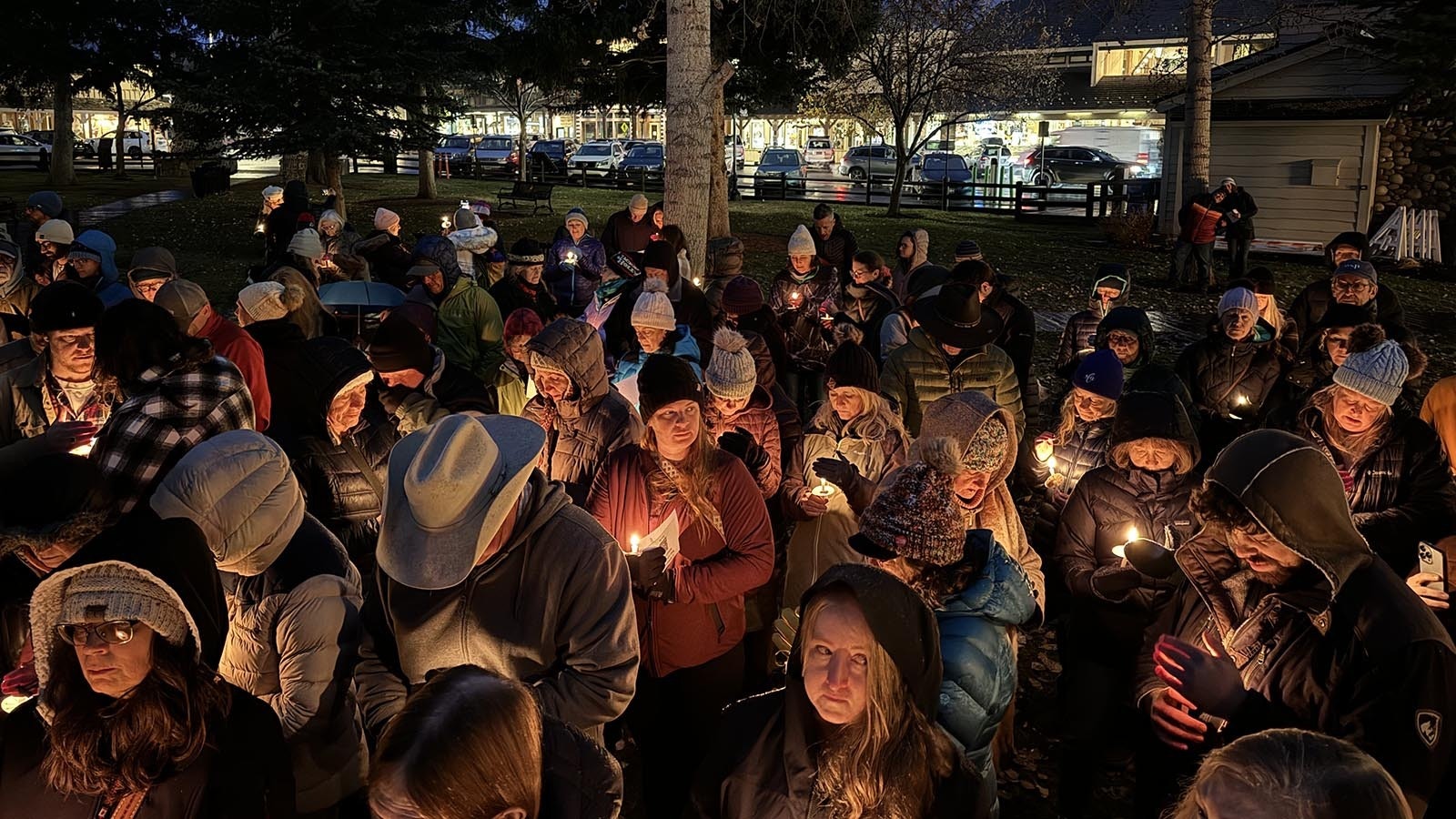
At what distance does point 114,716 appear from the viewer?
242 cm

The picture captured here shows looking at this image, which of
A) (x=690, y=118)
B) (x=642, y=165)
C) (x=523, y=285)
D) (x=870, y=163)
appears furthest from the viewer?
(x=642, y=165)

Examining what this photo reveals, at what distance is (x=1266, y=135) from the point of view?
80.0 ft

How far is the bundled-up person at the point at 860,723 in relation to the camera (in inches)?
92.8

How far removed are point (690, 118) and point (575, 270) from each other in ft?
8.67

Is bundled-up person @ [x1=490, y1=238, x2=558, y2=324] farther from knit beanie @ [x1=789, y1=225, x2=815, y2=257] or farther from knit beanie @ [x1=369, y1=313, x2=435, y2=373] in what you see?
knit beanie @ [x1=369, y1=313, x2=435, y2=373]

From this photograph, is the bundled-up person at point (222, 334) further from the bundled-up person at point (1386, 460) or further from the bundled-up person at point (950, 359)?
the bundled-up person at point (1386, 460)

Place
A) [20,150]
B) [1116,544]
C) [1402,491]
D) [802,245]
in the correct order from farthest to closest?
[20,150]
[802,245]
[1402,491]
[1116,544]

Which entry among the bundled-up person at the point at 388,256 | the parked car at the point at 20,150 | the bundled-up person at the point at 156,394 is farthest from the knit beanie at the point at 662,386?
the parked car at the point at 20,150

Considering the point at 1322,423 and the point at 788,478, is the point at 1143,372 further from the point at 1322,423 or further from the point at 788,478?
the point at 788,478

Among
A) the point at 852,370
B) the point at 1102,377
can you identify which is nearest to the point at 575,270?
the point at 852,370

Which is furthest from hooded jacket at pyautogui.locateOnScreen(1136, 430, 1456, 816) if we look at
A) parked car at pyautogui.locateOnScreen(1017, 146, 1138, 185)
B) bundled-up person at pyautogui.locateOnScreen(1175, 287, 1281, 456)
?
parked car at pyautogui.locateOnScreen(1017, 146, 1138, 185)

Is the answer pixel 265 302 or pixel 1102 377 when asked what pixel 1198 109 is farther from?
pixel 265 302

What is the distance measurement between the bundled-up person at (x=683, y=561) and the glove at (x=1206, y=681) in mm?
1563

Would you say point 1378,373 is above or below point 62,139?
below
